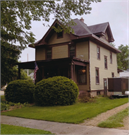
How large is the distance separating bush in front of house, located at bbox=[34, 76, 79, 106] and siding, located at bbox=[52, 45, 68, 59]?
683 centimetres

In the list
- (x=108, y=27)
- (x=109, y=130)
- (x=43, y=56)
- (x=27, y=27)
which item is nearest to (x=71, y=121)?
(x=109, y=130)

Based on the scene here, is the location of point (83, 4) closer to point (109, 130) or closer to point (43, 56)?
point (109, 130)

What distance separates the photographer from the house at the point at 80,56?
56.8 feet

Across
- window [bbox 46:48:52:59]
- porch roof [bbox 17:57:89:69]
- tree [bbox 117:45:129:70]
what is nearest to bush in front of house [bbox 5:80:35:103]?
porch roof [bbox 17:57:89:69]

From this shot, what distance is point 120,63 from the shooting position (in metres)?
43.0

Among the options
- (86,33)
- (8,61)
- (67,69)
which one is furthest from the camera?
(67,69)

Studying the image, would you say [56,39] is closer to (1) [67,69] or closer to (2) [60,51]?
(2) [60,51]

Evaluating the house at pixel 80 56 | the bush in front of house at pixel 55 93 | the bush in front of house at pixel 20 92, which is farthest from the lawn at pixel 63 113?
the house at pixel 80 56

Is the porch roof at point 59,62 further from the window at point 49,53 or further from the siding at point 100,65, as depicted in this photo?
the window at point 49,53

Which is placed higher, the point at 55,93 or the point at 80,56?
the point at 80,56

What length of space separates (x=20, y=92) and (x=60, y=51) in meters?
7.64

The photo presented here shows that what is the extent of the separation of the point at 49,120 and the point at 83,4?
6.19 metres

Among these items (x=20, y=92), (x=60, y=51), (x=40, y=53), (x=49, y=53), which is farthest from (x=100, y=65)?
(x=20, y=92)

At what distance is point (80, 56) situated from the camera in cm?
1788
